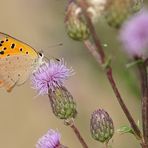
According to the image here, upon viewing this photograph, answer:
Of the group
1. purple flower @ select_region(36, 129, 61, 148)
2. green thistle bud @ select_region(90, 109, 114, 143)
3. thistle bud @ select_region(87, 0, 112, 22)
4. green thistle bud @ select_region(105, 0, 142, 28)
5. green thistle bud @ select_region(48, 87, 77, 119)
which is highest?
thistle bud @ select_region(87, 0, 112, 22)

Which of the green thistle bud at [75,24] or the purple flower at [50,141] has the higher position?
the green thistle bud at [75,24]

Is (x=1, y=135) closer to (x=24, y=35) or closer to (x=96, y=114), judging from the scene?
(x=24, y=35)

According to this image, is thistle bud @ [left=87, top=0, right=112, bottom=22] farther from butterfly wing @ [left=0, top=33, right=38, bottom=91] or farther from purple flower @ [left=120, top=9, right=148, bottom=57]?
butterfly wing @ [left=0, top=33, right=38, bottom=91]

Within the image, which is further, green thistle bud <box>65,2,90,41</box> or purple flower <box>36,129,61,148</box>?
purple flower <box>36,129,61,148</box>

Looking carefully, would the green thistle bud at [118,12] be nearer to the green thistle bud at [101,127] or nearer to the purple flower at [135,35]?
Answer: the purple flower at [135,35]

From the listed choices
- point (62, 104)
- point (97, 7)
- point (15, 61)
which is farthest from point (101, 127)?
point (15, 61)

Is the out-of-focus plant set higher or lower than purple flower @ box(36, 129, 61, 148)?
higher

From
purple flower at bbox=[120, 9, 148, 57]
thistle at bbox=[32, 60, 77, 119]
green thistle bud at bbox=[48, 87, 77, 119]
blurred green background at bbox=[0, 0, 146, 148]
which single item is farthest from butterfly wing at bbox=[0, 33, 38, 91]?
purple flower at bbox=[120, 9, 148, 57]

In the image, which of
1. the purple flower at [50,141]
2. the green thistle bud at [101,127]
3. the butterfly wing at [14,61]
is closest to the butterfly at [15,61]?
the butterfly wing at [14,61]
